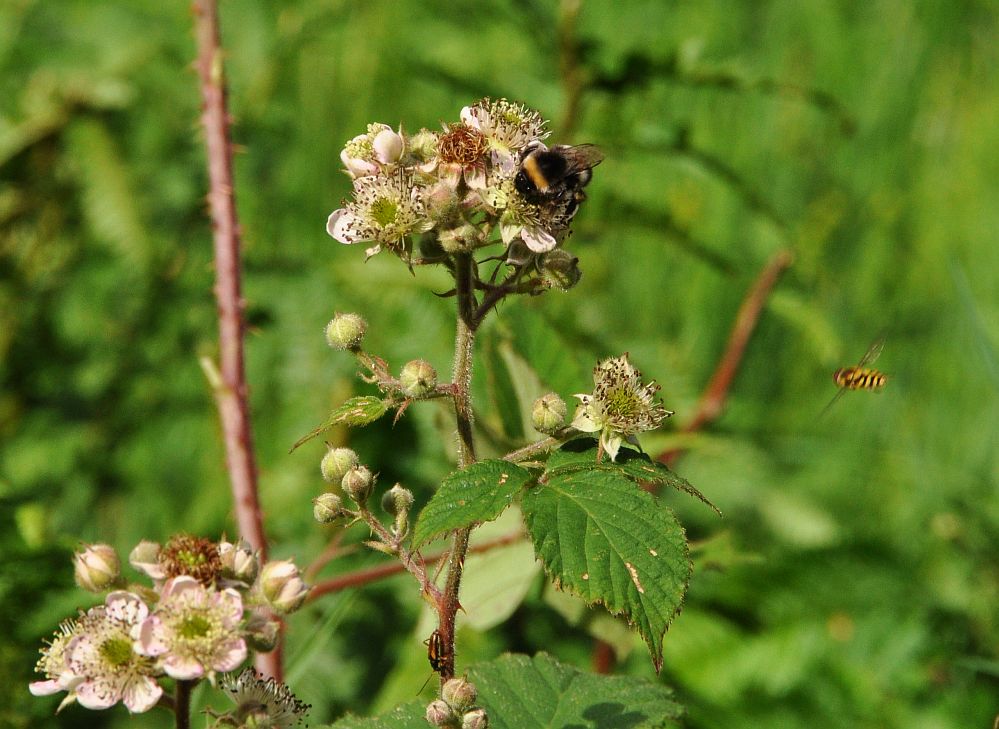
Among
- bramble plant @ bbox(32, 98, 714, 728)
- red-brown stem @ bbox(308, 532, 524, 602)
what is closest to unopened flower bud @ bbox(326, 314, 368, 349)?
bramble plant @ bbox(32, 98, 714, 728)

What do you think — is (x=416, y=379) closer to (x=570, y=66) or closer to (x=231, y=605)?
(x=231, y=605)

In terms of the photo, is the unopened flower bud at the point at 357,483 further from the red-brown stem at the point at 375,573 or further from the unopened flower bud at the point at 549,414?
the red-brown stem at the point at 375,573

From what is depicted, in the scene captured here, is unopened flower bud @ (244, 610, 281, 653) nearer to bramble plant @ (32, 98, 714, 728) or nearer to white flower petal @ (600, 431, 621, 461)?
bramble plant @ (32, 98, 714, 728)

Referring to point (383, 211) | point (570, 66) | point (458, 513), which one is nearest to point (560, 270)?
point (383, 211)

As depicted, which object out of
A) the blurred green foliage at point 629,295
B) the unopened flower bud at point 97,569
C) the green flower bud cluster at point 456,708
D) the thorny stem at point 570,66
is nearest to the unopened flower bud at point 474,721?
the green flower bud cluster at point 456,708

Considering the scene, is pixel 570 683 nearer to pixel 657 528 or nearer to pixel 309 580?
pixel 657 528

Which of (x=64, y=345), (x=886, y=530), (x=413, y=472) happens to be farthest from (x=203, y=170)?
(x=886, y=530)
